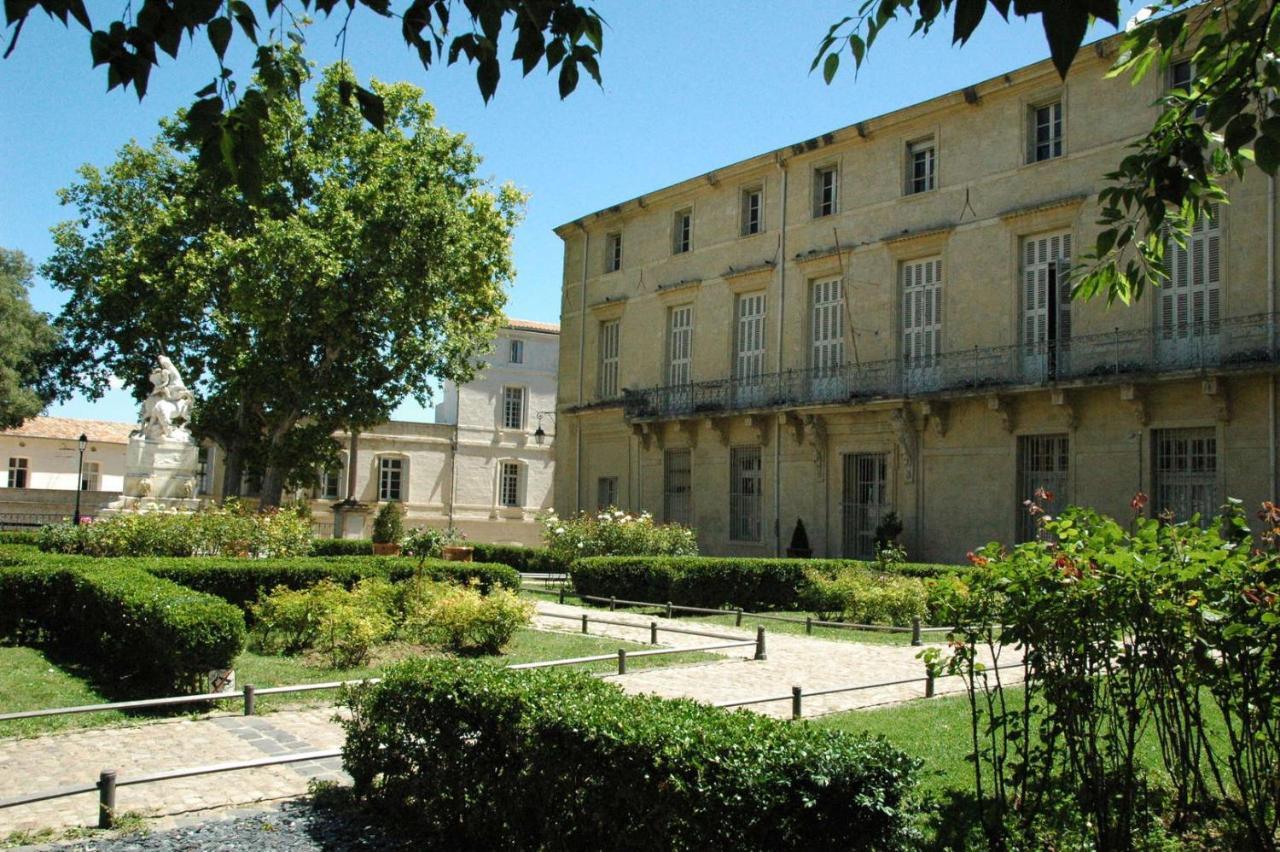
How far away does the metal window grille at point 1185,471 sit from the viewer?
62.5ft

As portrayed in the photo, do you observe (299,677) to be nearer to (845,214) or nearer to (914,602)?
(914,602)

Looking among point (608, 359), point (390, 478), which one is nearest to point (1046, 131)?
point (608, 359)

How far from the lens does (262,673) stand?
10617 millimetres

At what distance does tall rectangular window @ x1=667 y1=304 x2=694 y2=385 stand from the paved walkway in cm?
1772

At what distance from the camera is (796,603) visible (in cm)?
1880

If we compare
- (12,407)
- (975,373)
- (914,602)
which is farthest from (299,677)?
(12,407)

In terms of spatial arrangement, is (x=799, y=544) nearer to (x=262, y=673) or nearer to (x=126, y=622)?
(x=262, y=673)

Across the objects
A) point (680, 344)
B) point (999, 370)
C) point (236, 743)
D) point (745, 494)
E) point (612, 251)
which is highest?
point (612, 251)

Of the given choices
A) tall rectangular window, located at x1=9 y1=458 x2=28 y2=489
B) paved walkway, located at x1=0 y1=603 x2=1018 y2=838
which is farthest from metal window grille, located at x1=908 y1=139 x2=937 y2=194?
tall rectangular window, located at x1=9 y1=458 x2=28 y2=489

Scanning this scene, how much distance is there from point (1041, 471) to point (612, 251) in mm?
16293

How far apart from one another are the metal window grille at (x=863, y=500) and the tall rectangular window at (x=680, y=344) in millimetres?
6175

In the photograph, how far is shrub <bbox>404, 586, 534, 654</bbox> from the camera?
12.3 metres

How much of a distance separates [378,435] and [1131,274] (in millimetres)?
39927

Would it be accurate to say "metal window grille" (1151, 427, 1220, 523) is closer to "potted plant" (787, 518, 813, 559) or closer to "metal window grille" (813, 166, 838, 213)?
"potted plant" (787, 518, 813, 559)
